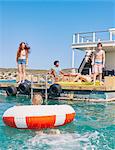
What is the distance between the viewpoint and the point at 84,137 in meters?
5.90

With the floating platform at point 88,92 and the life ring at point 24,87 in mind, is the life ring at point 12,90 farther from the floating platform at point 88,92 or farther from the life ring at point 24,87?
the floating platform at point 88,92

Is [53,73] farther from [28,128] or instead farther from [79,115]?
[28,128]

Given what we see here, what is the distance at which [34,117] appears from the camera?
20.5 ft

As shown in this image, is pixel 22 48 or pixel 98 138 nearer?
pixel 98 138

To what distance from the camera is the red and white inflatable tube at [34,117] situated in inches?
246

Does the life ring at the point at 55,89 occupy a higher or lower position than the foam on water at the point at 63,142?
higher

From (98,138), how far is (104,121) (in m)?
1.94

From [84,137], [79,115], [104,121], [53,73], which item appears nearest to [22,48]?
[53,73]

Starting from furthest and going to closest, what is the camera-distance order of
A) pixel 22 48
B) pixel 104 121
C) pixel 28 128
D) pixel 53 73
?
pixel 53 73
pixel 22 48
pixel 104 121
pixel 28 128

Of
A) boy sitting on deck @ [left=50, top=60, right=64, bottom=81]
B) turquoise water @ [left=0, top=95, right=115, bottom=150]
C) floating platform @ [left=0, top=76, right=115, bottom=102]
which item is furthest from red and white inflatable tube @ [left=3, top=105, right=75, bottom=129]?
boy sitting on deck @ [left=50, top=60, right=64, bottom=81]

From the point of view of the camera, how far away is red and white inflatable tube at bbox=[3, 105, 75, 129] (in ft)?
20.5

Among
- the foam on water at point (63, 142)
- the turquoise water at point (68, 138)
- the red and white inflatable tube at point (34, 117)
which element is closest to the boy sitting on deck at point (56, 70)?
the turquoise water at point (68, 138)

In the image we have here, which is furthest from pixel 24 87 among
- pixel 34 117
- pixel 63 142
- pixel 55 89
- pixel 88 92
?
pixel 63 142

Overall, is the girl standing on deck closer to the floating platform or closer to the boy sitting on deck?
the floating platform
